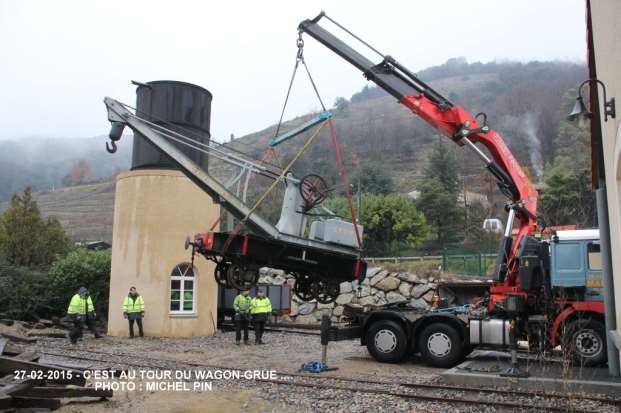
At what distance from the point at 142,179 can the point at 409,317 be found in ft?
33.6

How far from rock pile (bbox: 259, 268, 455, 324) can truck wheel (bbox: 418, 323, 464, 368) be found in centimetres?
879

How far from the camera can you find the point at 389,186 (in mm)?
51594

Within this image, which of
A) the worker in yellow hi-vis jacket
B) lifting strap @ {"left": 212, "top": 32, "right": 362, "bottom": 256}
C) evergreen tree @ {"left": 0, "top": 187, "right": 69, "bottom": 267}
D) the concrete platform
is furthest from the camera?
evergreen tree @ {"left": 0, "top": 187, "right": 69, "bottom": 267}

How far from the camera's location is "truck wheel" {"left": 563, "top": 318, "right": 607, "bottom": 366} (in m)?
11.2

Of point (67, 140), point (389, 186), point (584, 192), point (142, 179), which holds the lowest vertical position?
point (142, 179)

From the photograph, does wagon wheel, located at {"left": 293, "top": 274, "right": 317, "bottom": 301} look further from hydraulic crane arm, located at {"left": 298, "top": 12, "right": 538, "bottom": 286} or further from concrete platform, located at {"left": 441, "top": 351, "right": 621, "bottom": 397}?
hydraulic crane arm, located at {"left": 298, "top": 12, "right": 538, "bottom": 286}

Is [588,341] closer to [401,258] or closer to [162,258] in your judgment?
[162,258]

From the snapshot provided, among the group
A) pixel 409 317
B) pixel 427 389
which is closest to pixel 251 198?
pixel 409 317

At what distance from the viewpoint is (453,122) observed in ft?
44.4

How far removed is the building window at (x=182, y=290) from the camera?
60.7ft

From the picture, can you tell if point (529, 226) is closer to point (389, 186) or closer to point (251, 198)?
point (251, 198)

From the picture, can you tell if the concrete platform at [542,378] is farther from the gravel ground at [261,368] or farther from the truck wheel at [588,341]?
the gravel ground at [261,368]

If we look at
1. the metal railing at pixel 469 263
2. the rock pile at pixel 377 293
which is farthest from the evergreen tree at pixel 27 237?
the metal railing at pixel 469 263

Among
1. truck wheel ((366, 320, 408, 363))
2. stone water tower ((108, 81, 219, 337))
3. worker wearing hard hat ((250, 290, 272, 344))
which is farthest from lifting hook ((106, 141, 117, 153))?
truck wheel ((366, 320, 408, 363))
